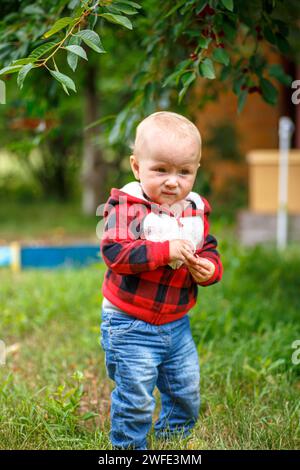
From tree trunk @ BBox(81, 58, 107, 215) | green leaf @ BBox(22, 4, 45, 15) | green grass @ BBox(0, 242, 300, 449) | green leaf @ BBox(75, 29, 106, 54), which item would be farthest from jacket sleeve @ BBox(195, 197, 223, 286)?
tree trunk @ BBox(81, 58, 107, 215)

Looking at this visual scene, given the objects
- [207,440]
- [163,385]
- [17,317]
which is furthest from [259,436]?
[17,317]

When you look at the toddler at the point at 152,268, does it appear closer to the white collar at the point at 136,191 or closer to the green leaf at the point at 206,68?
the white collar at the point at 136,191

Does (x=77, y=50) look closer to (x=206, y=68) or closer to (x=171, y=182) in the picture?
Result: (x=171, y=182)

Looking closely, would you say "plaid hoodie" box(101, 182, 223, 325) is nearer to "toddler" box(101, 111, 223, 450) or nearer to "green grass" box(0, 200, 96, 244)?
"toddler" box(101, 111, 223, 450)

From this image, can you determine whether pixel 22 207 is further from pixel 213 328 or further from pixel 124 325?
pixel 124 325

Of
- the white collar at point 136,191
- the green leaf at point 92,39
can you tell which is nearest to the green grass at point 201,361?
the white collar at point 136,191

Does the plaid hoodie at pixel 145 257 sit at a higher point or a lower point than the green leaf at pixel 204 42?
lower

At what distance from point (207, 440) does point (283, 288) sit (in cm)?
220

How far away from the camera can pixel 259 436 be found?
2.28 m

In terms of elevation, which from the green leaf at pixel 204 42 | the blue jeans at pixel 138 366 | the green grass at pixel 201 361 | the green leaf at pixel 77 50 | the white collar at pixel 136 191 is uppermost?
the green leaf at pixel 204 42

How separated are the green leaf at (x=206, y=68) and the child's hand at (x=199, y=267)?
0.67 m

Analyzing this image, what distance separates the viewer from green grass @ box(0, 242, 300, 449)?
2322mm

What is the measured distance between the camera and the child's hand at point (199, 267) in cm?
202

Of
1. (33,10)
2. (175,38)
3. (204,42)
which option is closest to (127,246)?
(204,42)
